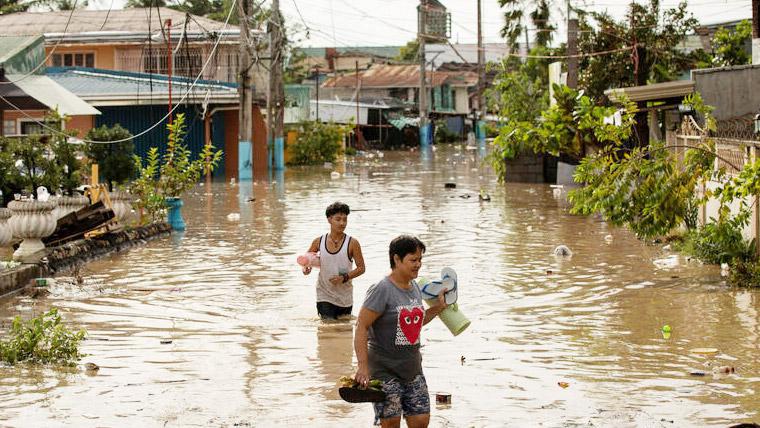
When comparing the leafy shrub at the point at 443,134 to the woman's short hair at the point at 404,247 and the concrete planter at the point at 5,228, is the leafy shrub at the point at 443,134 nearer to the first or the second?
the concrete planter at the point at 5,228

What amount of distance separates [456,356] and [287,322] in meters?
2.46

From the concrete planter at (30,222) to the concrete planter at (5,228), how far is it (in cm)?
8

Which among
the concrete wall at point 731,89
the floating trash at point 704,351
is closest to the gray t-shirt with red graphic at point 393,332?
the floating trash at point 704,351

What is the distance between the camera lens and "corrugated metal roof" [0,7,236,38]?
4734cm

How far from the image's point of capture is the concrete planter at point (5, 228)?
15.2 meters

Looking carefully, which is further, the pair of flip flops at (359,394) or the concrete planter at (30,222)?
the concrete planter at (30,222)

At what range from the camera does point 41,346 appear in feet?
32.6

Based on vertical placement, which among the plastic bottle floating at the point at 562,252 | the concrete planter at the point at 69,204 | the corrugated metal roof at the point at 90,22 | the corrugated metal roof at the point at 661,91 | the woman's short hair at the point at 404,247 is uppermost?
the corrugated metal roof at the point at 90,22

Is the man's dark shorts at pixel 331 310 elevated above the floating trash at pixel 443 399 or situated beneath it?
elevated above

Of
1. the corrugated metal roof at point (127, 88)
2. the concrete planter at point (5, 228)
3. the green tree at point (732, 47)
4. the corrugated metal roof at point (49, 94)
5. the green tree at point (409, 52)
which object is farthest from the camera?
the green tree at point (409, 52)

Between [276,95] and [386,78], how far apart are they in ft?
119

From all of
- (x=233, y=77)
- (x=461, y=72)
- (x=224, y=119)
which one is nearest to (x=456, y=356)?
(x=224, y=119)

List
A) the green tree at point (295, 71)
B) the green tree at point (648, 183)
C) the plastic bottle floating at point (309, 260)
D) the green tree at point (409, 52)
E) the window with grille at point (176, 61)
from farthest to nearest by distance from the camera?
1. the green tree at point (409, 52)
2. the green tree at point (295, 71)
3. the window with grille at point (176, 61)
4. the green tree at point (648, 183)
5. the plastic bottle floating at point (309, 260)

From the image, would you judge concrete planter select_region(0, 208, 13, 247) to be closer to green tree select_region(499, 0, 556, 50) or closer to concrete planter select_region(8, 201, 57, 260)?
concrete planter select_region(8, 201, 57, 260)
